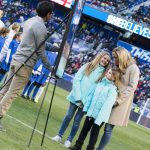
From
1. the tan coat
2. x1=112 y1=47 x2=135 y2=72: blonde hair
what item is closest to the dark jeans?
the tan coat

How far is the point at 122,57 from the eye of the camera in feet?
32.5

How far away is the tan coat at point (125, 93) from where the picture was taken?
10195mm

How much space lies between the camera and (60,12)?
45375mm

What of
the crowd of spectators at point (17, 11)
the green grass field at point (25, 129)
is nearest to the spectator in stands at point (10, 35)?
the green grass field at point (25, 129)

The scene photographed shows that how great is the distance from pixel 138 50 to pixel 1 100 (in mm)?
32320

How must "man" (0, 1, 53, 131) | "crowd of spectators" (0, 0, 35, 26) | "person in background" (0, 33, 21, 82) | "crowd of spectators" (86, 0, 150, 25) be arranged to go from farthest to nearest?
1. "crowd of spectators" (0, 0, 35, 26)
2. "crowd of spectators" (86, 0, 150, 25)
3. "person in background" (0, 33, 21, 82)
4. "man" (0, 1, 53, 131)

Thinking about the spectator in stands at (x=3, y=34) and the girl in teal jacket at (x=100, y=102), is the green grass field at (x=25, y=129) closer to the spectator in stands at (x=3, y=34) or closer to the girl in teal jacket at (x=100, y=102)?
the girl in teal jacket at (x=100, y=102)

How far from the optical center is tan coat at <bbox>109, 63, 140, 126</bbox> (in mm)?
10195

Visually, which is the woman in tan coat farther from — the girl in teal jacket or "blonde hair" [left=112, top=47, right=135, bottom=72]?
the girl in teal jacket

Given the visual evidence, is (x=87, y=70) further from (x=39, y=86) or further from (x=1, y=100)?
(x=39, y=86)

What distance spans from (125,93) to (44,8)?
1.99 meters

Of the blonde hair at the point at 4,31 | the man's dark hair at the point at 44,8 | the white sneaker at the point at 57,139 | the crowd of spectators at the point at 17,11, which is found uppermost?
the man's dark hair at the point at 44,8

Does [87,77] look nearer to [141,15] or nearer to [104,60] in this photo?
[104,60]

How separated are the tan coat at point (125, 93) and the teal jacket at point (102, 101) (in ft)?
0.50
